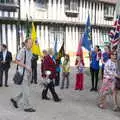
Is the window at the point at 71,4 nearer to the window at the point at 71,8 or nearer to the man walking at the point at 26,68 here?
the window at the point at 71,8

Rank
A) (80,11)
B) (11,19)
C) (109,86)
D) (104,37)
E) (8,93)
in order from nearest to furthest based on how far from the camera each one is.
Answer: (109,86) < (8,93) < (11,19) < (80,11) < (104,37)

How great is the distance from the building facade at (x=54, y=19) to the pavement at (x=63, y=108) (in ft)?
44.9

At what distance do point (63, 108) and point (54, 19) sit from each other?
75.7 feet

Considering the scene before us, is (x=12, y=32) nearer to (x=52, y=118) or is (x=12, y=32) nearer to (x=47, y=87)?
(x=47, y=87)

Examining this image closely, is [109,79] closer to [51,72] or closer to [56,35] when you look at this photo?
[51,72]

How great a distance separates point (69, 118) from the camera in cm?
1250

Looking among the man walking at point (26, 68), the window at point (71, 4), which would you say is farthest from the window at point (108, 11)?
the man walking at point (26, 68)

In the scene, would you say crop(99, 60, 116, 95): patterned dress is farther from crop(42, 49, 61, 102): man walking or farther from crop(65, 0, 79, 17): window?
crop(65, 0, 79, 17): window

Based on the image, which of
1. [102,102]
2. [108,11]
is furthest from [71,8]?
[102,102]

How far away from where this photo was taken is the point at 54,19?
1443 inches

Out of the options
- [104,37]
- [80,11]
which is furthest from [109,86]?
[104,37]

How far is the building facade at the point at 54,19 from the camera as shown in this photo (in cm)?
3281

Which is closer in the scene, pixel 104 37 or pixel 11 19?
pixel 11 19

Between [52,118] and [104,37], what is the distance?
1227 inches
